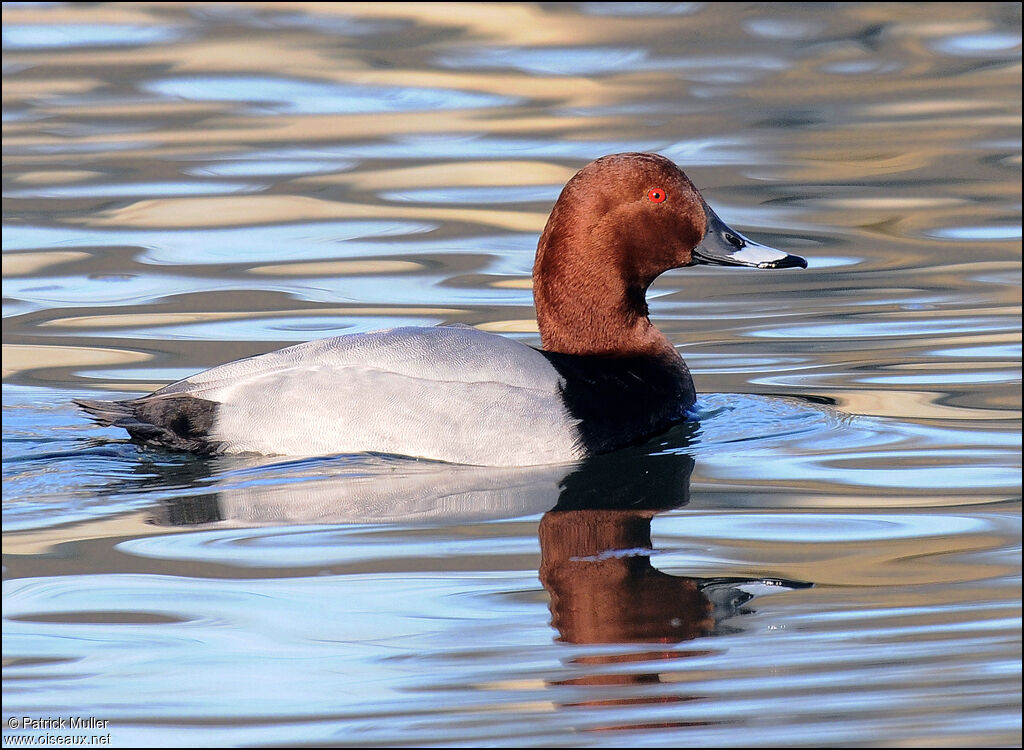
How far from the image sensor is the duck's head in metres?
6.21

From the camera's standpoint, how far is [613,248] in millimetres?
6242

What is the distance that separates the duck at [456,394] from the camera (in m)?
5.62

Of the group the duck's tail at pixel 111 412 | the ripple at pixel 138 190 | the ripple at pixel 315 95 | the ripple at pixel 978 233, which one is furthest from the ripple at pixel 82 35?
the duck's tail at pixel 111 412

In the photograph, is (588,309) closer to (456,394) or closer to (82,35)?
(456,394)

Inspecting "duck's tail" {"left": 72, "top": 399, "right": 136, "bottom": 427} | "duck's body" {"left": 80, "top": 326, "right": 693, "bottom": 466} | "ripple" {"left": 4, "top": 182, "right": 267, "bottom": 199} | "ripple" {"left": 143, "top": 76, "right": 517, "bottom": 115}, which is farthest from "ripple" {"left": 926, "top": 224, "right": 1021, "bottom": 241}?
"duck's tail" {"left": 72, "top": 399, "right": 136, "bottom": 427}

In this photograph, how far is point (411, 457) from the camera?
18.5 feet

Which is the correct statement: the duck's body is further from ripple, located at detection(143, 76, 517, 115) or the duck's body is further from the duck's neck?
ripple, located at detection(143, 76, 517, 115)

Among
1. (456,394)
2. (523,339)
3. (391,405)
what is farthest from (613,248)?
(523,339)

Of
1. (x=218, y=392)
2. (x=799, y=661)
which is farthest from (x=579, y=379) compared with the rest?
(x=799, y=661)

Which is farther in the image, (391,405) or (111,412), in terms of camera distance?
(111,412)

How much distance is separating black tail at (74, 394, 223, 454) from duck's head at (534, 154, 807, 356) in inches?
54.6

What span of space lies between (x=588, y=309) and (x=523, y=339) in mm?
1276

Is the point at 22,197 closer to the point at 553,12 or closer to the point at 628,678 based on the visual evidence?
the point at 553,12

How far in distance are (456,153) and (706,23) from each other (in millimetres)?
4126
